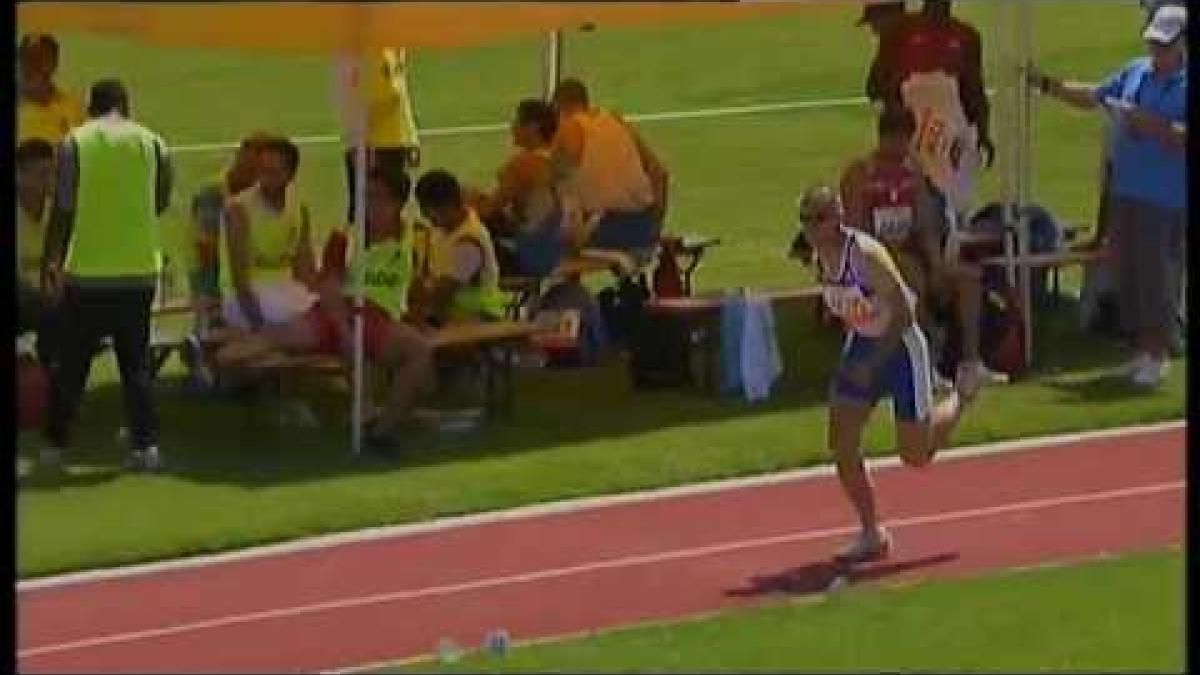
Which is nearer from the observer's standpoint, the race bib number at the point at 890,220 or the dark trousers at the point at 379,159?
the race bib number at the point at 890,220

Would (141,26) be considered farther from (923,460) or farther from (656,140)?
(656,140)

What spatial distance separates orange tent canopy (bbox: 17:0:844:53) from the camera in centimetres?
1131

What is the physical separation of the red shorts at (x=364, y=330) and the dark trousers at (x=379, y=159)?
2.48 ft

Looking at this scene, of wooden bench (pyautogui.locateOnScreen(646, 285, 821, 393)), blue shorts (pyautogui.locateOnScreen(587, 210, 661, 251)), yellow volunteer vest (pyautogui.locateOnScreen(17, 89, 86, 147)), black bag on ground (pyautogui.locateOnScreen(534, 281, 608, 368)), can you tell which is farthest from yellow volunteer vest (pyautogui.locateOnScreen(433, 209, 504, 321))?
yellow volunteer vest (pyautogui.locateOnScreen(17, 89, 86, 147))

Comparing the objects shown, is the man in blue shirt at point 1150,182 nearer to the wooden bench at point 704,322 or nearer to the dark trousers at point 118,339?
the wooden bench at point 704,322

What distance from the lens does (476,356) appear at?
17.6m

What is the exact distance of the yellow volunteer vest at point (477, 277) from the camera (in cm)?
1759

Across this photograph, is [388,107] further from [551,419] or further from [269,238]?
[551,419]

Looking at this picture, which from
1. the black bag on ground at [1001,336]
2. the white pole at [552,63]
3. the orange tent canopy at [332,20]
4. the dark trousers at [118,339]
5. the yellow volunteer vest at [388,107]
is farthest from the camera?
the white pole at [552,63]

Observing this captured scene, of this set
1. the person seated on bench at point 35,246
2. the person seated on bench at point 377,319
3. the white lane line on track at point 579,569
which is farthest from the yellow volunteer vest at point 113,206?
the white lane line on track at point 579,569

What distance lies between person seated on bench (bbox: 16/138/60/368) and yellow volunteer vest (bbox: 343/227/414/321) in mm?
1460

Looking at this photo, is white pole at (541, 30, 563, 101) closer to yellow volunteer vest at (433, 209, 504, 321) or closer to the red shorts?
yellow volunteer vest at (433, 209, 504, 321)

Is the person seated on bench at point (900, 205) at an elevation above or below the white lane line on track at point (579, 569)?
above

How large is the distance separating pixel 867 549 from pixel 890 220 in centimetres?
275
